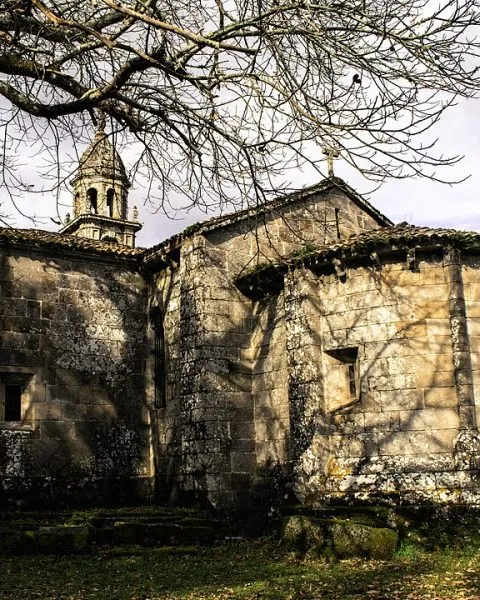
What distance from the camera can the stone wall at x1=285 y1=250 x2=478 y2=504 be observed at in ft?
39.5

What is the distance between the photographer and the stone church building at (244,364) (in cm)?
1238

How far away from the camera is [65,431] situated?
48.6ft

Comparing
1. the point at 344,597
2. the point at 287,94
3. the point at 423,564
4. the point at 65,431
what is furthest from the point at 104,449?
the point at 287,94

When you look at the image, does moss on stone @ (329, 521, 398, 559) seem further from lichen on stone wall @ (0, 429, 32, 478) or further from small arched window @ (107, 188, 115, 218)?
small arched window @ (107, 188, 115, 218)

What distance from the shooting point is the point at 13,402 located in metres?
14.6

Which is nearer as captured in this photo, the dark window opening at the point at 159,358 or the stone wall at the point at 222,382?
the stone wall at the point at 222,382

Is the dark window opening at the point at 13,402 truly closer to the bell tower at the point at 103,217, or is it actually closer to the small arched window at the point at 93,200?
the bell tower at the point at 103,217

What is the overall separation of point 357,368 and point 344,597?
19.1ft

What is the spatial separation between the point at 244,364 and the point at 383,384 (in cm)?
301

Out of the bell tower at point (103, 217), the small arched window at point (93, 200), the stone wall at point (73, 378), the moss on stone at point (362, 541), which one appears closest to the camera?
the moss on stone at point (362, 541)

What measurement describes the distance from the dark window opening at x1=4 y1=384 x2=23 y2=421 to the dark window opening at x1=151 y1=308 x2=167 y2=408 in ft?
9.08

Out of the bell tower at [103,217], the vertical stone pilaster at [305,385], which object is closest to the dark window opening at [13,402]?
the vertical stone pilaster at [305,385]

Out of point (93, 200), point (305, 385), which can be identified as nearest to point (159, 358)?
point (305, 385)

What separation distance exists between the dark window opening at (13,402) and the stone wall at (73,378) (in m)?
0.10
